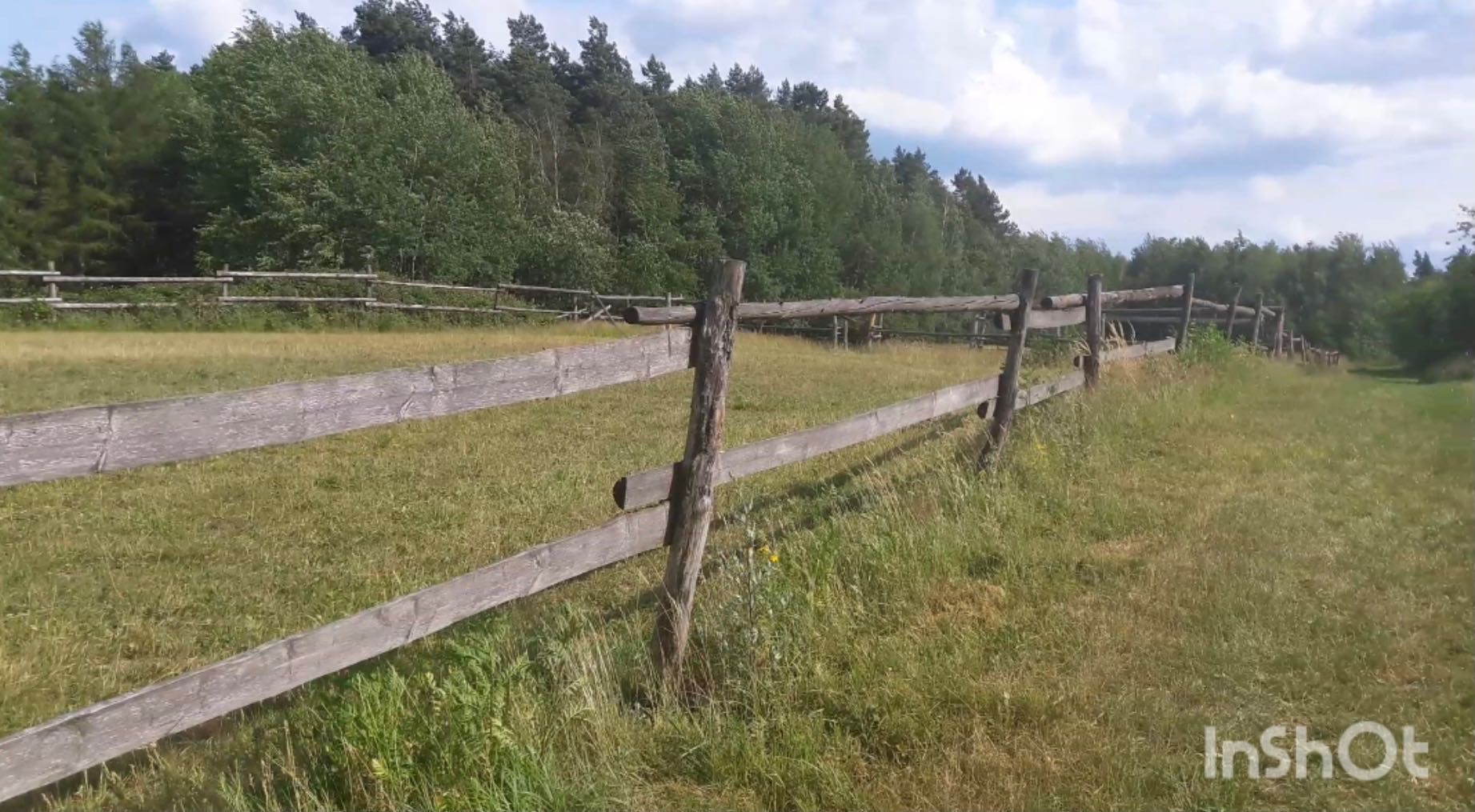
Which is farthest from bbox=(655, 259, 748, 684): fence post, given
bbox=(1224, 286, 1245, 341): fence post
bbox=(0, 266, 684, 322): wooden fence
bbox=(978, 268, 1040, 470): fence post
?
bbox=(0, 266, 684, 322): wooden fence

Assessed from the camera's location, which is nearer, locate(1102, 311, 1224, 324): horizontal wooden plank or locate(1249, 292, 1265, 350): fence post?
locate(1102, 311, 1224, 324): horizontal wooden plank

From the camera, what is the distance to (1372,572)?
452 cm

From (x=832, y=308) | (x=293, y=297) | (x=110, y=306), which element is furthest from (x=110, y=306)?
(x=832, y=308)

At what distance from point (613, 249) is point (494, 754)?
134 ft

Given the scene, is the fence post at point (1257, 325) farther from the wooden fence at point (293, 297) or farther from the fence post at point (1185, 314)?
the wooden fence at point (293, 297)

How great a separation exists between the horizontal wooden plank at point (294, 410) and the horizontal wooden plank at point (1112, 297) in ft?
16.2

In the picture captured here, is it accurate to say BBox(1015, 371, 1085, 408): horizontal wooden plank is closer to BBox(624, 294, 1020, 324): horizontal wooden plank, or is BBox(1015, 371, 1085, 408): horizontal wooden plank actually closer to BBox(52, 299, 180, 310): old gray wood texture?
BBox(624, 294, 1020, 324): horizontal wooden plank

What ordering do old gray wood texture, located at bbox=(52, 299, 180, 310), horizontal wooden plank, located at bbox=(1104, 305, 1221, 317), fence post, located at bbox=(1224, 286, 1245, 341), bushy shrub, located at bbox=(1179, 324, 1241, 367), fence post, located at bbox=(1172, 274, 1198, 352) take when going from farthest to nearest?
old gray wood texture, located at bbox=(52, 299, 180, 310) → fence post, located at bbox=(1224, 286, 1245, 341) → horizontal wooden plank, located at bbox=(1104, 305, 1221, 317) → fence post, located at bbox=(1172, 274, 1198, 352) → bushy shrub, located at bbox=(1179, 324, 1241, 367)

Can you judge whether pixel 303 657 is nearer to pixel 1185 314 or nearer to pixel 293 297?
pixel 1185 314

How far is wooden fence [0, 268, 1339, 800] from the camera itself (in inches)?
95.2

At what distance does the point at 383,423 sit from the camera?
2.95 m

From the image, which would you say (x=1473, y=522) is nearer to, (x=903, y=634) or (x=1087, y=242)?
(x=903, y=634)

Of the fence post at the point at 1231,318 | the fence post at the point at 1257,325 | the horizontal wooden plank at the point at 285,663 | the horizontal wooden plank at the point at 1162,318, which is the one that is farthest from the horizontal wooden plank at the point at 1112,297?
the horizontal wooden plank at the point at 285,663

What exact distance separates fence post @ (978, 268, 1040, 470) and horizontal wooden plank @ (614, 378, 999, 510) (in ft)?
0.33
